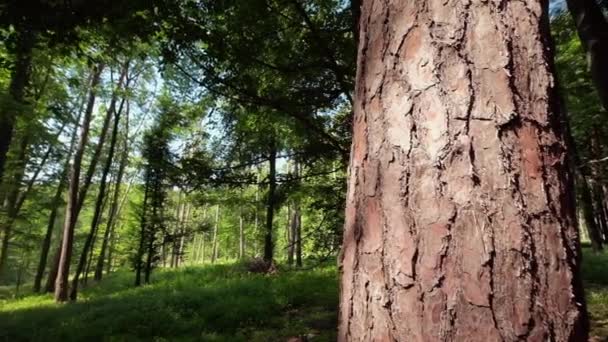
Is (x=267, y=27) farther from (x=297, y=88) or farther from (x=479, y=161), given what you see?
(x=479, y=161)

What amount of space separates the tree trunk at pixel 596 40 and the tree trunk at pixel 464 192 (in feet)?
14.7

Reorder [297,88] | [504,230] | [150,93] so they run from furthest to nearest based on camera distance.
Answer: [150,93]
[297,88]
[504,230]

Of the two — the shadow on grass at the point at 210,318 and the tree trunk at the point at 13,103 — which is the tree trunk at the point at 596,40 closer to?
the shadow on grass at the point at 210,318

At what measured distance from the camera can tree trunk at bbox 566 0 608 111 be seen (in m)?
4.41

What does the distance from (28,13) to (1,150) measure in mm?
6392

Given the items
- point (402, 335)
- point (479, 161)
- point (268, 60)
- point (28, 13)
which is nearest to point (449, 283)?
point (402, 335)

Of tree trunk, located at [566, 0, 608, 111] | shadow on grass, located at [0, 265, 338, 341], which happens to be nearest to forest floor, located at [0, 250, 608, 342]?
shadow on grass, located at [0, 265, 338, 341]

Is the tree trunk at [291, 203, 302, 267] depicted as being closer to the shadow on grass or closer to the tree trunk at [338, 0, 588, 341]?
the shadow on grass

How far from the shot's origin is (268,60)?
597cm

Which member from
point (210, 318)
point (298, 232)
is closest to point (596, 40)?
point (210, 318)

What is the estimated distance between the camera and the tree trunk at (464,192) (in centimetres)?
77

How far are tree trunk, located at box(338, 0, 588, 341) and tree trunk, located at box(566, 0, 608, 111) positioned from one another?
14.7 ft

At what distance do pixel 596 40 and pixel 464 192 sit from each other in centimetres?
497

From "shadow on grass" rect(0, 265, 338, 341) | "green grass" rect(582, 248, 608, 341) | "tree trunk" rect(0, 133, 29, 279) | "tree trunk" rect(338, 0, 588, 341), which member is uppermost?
"tree trunk" rect(0, 133, 29, 279)
